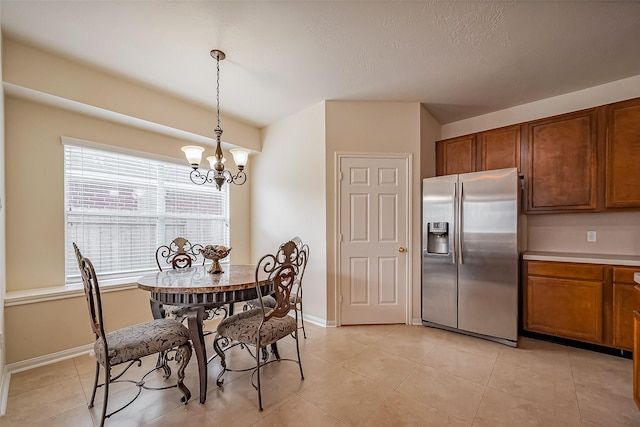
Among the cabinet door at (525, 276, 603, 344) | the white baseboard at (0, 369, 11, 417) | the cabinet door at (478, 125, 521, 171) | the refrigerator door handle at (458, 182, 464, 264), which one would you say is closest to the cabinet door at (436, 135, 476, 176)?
the cabinet door at (478, 125, 521, 171)

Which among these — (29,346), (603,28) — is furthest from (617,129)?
(29,346)

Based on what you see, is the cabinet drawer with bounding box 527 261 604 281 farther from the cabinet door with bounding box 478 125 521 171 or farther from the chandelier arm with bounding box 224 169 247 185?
the chandelier arm with bounding box 224 169 247 185

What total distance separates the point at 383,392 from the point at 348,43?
2760 mm

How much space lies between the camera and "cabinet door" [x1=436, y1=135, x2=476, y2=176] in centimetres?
352

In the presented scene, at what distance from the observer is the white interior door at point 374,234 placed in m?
3.34

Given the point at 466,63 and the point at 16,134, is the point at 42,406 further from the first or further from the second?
the point at 466,63

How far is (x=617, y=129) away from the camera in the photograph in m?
2.65

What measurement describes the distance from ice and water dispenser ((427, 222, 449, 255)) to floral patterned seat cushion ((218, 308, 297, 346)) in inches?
76.0

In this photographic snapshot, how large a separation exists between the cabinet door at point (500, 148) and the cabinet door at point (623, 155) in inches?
29.5

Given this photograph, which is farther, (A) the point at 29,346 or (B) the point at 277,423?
(A) the point at 29,346

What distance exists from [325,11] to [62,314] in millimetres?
3449

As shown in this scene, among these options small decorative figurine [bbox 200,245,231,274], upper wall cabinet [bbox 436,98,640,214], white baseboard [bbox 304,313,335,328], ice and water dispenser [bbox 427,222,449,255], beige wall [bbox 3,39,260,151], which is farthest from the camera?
white baseboard [bbox 304,313,335,328]

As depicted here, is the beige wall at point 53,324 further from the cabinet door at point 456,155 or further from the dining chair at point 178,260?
the cabinet door at point 456,155

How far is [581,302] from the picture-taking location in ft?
8.71
